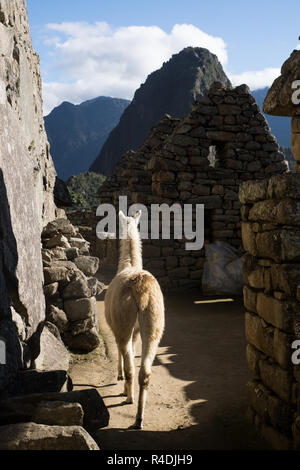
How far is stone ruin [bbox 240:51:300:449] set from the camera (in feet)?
10.4

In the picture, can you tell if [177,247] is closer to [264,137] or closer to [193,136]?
[193,136]

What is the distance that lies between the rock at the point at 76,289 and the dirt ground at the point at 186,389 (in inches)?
36.5

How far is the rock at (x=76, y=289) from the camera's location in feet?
19.4

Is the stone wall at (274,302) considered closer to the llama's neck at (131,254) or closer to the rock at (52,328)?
the llama's neck at (131,254)

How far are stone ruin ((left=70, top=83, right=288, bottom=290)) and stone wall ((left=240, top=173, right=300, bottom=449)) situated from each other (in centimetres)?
684

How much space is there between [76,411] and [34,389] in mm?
653

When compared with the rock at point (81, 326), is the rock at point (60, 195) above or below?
above

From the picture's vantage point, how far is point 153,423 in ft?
13.1

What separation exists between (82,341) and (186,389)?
185 cm

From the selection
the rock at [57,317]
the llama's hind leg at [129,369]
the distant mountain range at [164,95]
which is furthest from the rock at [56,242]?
the distant mountain range at [164,95]

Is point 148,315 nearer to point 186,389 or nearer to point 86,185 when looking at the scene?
point 186,389

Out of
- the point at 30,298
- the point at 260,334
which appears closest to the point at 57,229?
the point at 30,298

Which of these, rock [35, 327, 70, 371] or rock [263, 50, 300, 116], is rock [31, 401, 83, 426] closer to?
rock [35, 327, 70, 371]

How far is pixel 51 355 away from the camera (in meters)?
4.56
